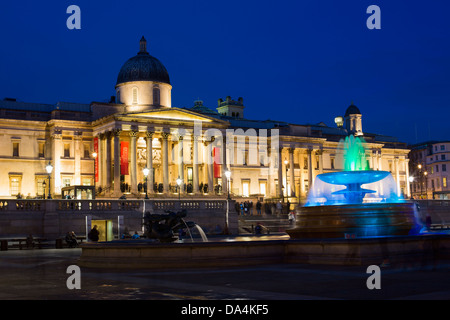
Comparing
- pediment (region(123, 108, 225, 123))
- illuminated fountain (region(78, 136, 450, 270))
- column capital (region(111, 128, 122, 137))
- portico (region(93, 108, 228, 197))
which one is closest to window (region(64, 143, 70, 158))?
portico (region(93, 108, 228, 197))

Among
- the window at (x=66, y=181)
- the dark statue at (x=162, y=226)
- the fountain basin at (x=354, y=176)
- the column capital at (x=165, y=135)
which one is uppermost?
the column capital at (x=165, y=135)

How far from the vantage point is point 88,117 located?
68062mm

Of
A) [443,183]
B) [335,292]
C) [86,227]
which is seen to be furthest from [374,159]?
[335,292]

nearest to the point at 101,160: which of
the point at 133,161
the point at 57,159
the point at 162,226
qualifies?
the point at 133,161

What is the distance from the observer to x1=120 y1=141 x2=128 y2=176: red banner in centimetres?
6412

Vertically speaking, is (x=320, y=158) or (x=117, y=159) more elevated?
(x=320, y=158)

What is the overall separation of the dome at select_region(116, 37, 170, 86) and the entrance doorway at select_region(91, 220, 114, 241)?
30345 millimetres

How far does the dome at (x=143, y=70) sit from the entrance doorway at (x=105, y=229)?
99.6 feet

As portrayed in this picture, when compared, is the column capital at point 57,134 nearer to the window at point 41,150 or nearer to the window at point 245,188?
the window at point 41,150

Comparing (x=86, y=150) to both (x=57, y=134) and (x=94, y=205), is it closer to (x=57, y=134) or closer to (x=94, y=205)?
(x=57, y=134)

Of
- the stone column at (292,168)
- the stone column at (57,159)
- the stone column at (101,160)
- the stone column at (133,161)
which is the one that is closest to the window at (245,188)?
the stone column at (292,168)

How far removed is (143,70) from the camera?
7075 centimetres

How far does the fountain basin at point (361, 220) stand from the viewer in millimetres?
21719

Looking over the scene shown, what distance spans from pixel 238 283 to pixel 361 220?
861 centimetres
